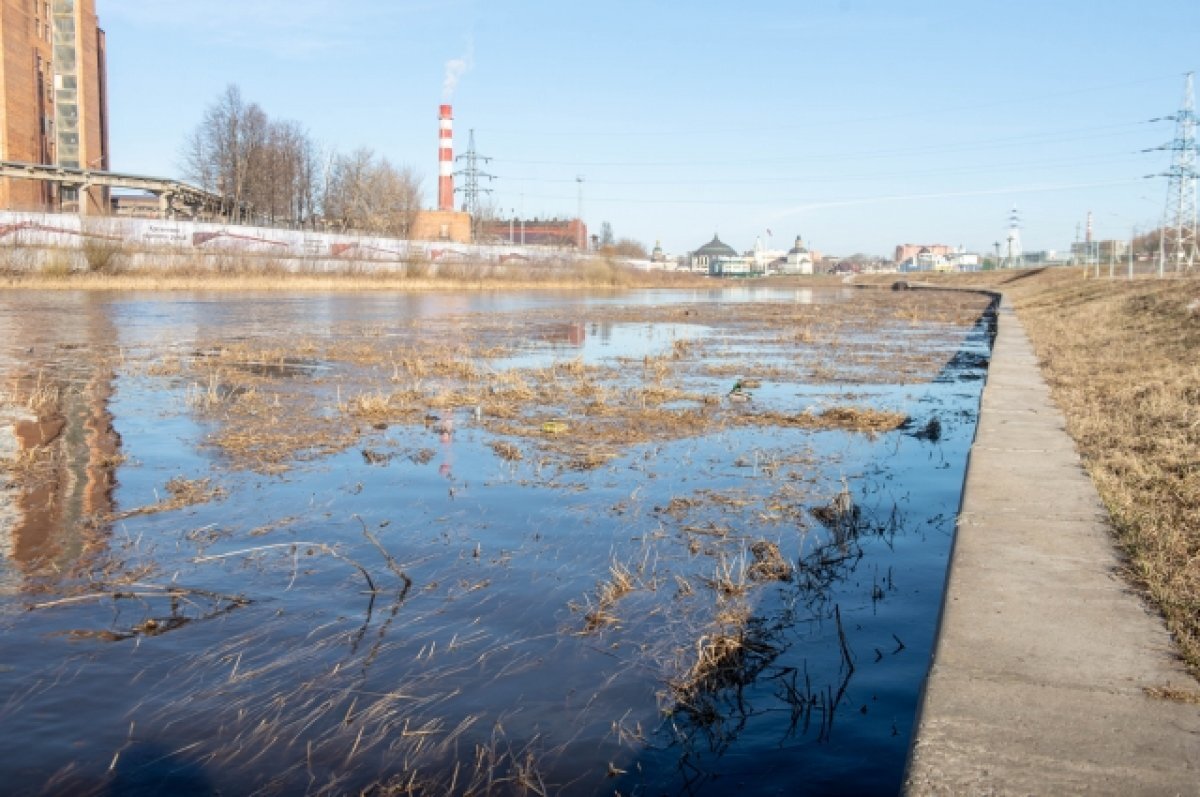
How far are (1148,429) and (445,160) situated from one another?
267 ft

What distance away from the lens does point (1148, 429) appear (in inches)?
334

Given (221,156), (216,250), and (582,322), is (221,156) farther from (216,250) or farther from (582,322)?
(582,322)

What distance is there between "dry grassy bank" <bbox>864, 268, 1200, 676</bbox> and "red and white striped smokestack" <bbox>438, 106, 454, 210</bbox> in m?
68.9

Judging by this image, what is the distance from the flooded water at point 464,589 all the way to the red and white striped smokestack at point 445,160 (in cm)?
7558

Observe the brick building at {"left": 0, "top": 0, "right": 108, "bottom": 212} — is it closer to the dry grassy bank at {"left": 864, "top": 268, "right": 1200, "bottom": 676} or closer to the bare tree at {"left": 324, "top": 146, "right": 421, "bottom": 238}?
the bare tree at {"left": 324, "top": 146, "right": 421, "bottom": 238}

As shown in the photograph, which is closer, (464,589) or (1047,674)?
(1047,674)

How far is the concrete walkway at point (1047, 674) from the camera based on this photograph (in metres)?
2.75

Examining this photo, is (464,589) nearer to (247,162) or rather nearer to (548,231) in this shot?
(247,162)

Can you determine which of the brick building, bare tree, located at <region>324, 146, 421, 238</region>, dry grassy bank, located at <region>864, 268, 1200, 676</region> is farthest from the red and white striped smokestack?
dry grassy bank, located at <region>864, 268, 1200, 676</region>

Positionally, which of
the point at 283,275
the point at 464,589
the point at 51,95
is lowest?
the point at 464,589

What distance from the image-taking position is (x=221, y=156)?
7262cm

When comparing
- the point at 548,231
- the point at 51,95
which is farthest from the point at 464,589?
the point at 548,231

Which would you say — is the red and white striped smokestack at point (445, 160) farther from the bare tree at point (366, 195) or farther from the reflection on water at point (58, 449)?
the reflection on water at point (58, 449)

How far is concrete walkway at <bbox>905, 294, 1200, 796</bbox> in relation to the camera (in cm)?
275
